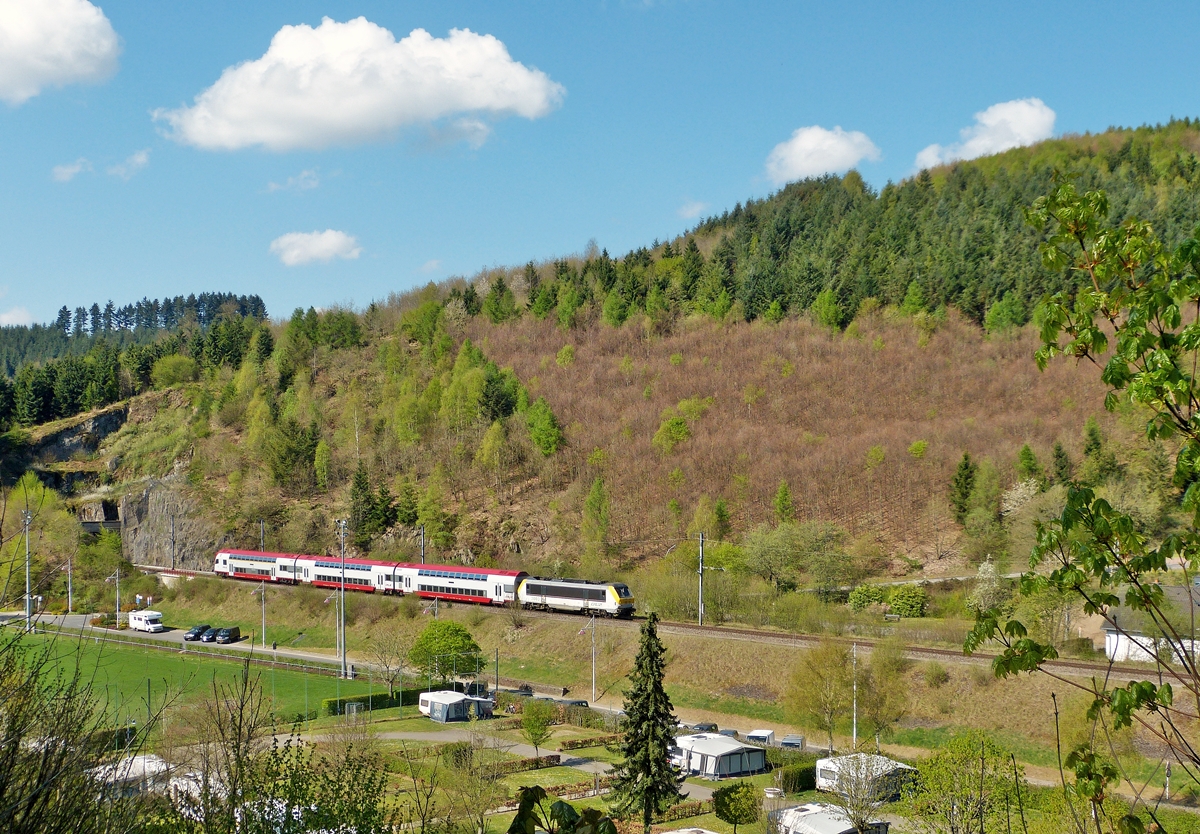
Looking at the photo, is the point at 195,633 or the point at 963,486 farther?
the point at 963,486

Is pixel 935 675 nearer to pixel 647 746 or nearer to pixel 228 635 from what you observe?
pixel 647 746

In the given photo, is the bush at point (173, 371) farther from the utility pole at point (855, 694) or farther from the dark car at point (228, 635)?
the utility pole at point (855, 694)

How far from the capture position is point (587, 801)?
26.9 m

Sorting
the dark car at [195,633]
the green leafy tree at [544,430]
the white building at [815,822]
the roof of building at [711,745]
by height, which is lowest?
the dark car at [195,633]

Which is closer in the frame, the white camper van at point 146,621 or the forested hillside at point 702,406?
the white camper van at point 146,621

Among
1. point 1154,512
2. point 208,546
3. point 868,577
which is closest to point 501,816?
point 868,577

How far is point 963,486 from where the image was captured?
198ft

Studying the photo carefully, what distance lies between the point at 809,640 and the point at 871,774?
650 inches

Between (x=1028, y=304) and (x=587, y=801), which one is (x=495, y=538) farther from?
(x=1028, y=304)

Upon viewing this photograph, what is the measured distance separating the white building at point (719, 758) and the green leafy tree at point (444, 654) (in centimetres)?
1332

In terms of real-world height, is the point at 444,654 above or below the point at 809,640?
below

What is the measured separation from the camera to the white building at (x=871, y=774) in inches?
923

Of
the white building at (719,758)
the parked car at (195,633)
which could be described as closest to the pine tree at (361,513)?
the parked car at (195,633)

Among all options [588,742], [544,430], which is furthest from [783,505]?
[588,742]
